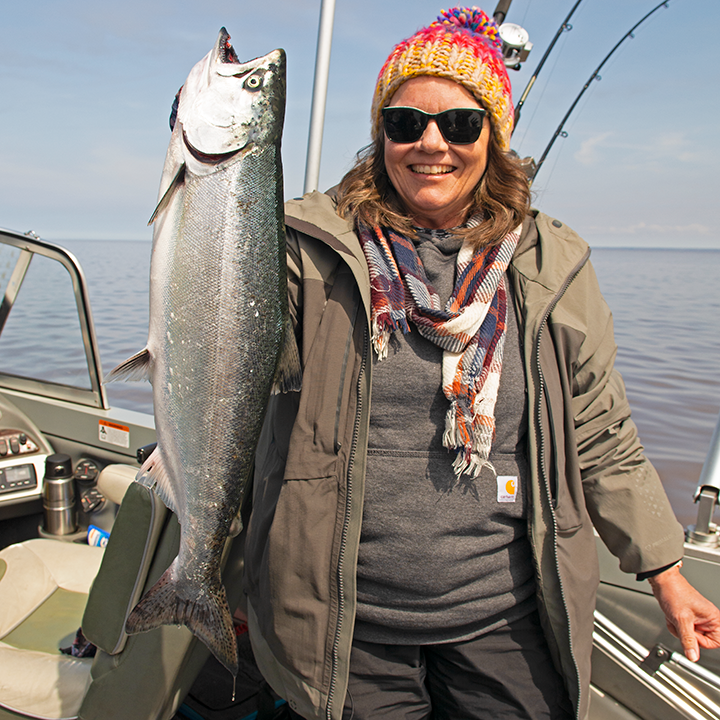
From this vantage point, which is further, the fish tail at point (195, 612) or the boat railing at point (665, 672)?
the boat railing at point (665, 672)

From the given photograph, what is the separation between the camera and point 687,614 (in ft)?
5.65

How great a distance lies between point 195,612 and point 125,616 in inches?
28.4

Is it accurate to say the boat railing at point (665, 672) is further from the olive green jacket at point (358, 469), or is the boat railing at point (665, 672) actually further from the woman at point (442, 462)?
the olive green jacket at point (358, 469)

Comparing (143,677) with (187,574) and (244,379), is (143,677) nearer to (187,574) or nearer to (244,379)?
(187,574)

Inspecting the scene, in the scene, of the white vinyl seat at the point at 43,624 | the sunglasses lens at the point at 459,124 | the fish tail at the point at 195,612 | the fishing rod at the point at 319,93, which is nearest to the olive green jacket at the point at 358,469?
the fish tail at the point at 195,612

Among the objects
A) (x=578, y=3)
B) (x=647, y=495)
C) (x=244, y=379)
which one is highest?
(x=578, y=3)

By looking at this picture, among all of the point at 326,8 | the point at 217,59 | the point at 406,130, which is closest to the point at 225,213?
the point at 217,59

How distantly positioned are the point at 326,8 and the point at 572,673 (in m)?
3.19

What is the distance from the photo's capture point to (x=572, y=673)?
5.34 ft

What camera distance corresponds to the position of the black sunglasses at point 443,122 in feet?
5.68

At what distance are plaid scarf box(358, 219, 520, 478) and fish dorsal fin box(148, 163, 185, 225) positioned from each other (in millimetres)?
583

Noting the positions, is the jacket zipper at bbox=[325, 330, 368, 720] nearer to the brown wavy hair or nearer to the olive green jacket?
the olive green jacket

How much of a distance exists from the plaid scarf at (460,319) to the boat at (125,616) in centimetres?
97

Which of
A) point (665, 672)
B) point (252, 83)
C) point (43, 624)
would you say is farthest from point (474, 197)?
point (43, 624)
